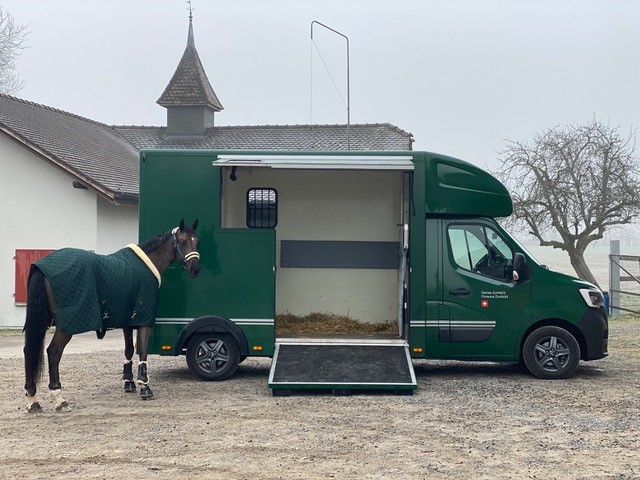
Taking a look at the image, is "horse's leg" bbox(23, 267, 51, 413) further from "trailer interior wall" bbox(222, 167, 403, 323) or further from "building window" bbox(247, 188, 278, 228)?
"trailer interior wall" bbox(222, 167, 403, 323)

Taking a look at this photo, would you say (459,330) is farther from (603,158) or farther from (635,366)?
(603,158)

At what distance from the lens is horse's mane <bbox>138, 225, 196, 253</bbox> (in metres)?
9.72

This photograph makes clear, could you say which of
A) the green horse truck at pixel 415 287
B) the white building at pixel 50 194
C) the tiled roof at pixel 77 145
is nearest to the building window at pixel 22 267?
the white building at pixel 50 194

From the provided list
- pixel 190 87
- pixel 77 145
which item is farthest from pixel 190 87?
pixel 77 145

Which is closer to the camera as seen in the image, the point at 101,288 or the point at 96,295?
the point at 96,295

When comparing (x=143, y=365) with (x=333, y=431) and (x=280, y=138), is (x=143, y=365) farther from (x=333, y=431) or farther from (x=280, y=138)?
(x=280, y=138)

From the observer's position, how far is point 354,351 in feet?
33.2

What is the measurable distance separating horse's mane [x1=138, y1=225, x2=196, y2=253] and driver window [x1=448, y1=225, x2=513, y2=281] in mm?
3276

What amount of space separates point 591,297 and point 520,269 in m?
0.98

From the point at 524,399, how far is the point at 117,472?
4696mm

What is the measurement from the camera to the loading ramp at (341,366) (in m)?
9.38

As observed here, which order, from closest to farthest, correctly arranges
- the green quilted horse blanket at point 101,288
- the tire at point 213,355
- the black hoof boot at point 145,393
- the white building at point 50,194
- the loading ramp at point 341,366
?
the green quilted horse blanket at point 101,288
the black hoof boot at point 145,393
the loading ramp at point 341,366
the tire at point 213,355
the white building at point 50,194

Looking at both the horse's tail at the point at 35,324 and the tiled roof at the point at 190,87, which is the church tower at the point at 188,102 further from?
the horse's tail at the point at 35,324

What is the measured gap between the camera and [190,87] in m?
31.2
